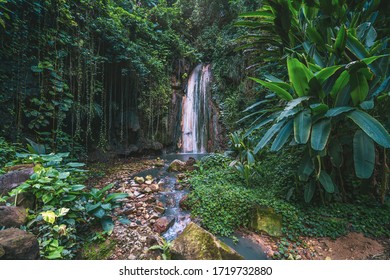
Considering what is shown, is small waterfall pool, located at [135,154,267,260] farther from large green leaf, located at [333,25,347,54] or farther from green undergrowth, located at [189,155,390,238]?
large green leaf, located at [333,25,347,54]

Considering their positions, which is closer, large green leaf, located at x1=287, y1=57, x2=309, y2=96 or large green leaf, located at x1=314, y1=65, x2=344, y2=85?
large green leaf, located at x1=314, y1=65, x2=344, y2=85

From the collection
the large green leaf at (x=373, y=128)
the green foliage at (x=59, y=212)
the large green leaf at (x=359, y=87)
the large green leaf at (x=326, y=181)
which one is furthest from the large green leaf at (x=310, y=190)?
the green foliage at (x=59, y=212)

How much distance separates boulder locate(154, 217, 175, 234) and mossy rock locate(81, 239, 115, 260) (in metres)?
0.55

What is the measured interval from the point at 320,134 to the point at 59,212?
2.56 meters

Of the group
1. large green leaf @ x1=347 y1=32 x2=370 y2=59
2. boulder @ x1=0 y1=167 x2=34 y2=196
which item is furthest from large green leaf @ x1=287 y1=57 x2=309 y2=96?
boulder @ x1=0 y1=167 x2=34 y2=196

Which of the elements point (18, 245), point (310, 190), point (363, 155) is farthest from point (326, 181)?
point (18, 245)

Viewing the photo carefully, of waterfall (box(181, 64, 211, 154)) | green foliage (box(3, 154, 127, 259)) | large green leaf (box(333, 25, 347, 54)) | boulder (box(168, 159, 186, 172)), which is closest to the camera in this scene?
green foliage (box(3, 154, 127, 259))

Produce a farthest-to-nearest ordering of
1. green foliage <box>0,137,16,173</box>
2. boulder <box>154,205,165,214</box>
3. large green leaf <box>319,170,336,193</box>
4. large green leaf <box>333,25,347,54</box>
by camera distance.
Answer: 1. green foliage <box>0,137,16,173</box>
2. boulder <box>154,205,165,214</box>
3. large green leaf <box>319,170,336,193</box>
4. large green leaf <box>333,25,347,54</box>

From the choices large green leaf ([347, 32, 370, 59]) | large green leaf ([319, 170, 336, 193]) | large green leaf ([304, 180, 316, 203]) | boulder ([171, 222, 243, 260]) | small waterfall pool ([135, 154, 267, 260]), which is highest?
large green leaf ([347, 32, 370, 59])

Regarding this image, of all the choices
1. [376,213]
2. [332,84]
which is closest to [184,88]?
[332,84]

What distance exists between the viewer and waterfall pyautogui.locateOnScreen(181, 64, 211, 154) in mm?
7484

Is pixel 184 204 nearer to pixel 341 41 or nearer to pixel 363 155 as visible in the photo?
pixel 363 155

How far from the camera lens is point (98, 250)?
5.66 ft

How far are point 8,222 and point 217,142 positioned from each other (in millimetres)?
5833
